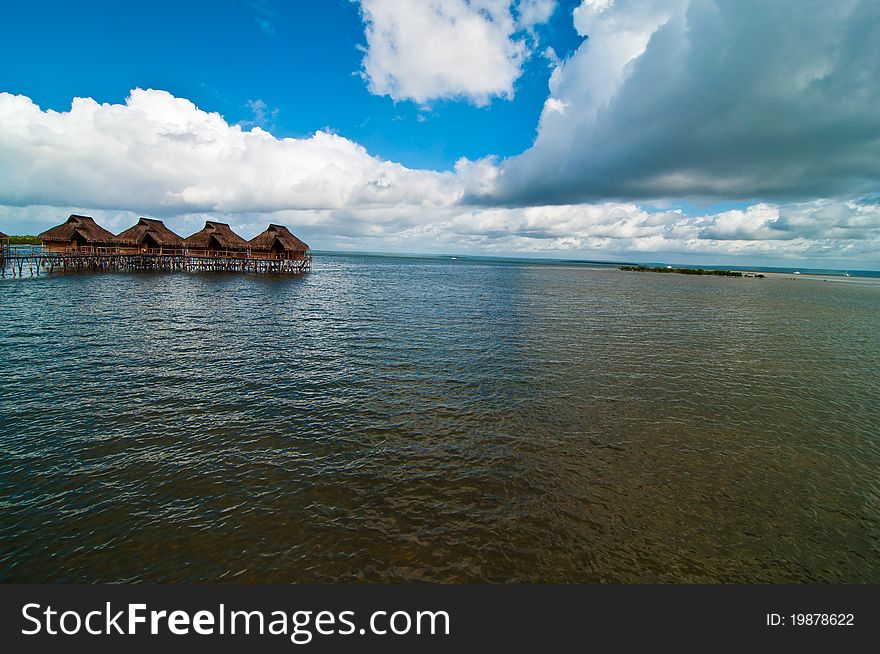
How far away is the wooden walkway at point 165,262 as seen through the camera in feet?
228

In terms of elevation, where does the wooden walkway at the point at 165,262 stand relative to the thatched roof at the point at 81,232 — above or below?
below

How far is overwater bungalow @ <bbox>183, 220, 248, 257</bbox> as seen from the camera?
252 feet

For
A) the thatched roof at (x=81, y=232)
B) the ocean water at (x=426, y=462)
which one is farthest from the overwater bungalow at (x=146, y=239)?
the ocean water at (x=426, y=462)

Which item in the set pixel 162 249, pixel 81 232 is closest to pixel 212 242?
pixel 162 249

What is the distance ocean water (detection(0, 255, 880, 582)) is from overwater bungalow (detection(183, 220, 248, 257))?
60914 millimetres

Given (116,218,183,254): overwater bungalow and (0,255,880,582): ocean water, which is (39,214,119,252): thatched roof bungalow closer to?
(116,218,183,254): overwater bungalow

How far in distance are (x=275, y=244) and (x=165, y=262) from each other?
81.2ft

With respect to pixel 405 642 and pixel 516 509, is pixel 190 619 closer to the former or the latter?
pixel 405 642

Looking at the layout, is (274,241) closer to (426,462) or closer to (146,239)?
(146,239)

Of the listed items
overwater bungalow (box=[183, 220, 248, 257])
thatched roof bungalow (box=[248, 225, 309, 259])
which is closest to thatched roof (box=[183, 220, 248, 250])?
overwater bungalow (box=[183, 220, 248, 257])

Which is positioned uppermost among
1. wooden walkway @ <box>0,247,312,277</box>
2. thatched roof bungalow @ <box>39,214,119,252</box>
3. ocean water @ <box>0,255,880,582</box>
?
thatched roof bungalow @ <box>39,214,119,252</box>

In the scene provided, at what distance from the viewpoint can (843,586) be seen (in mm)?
6922

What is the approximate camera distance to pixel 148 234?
7294cm

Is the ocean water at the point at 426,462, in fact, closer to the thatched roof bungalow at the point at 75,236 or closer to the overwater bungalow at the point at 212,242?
the overwater bungalow at the point at 212,242
